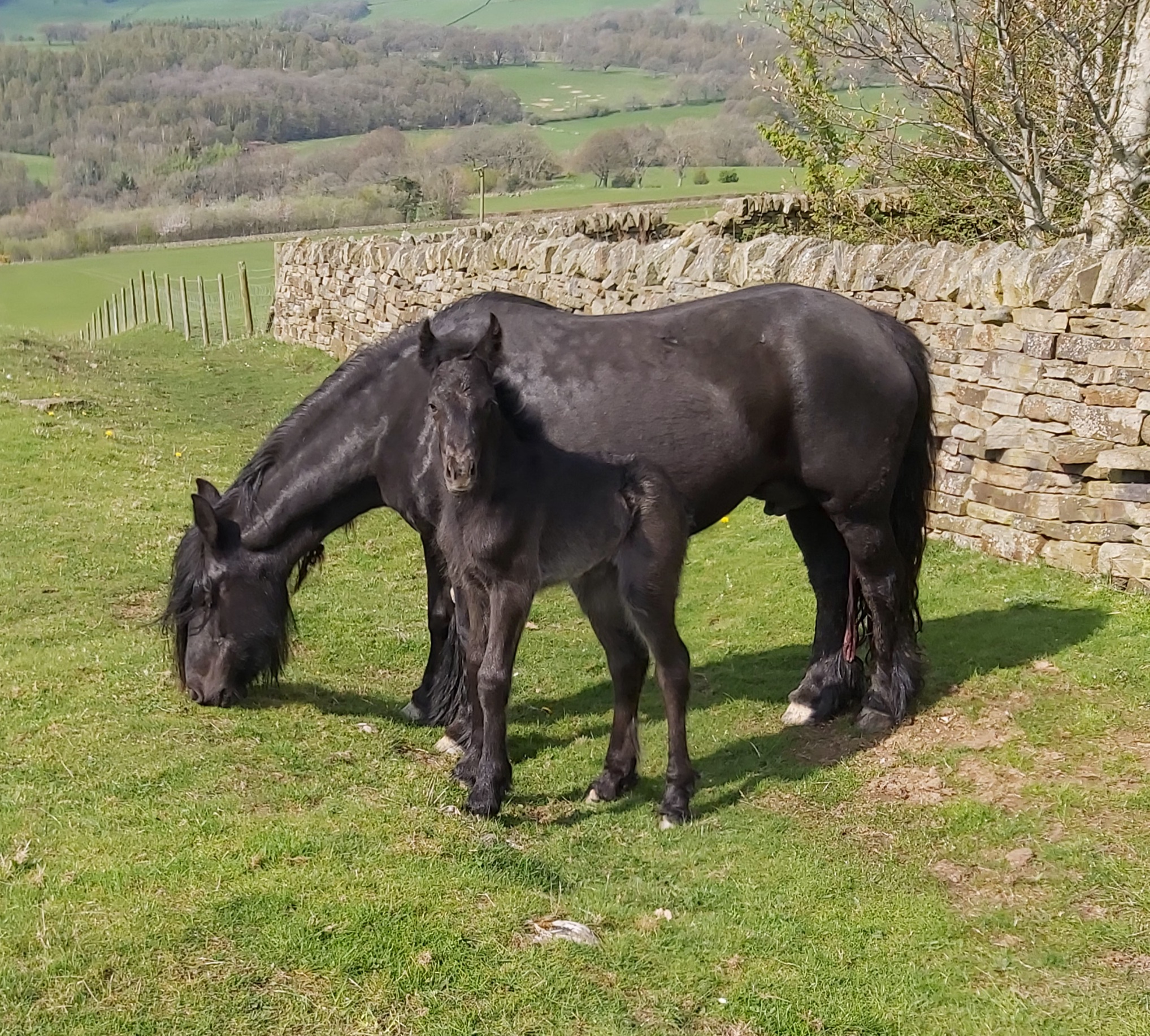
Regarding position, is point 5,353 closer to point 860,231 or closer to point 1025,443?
point 860,231

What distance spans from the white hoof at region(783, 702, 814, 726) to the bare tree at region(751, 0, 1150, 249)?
18.2 ft

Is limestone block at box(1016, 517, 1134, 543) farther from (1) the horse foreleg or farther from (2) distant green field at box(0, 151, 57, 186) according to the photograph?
(2) distant green field at box(0, 151, 57, 186)

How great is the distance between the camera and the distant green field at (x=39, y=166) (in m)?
118

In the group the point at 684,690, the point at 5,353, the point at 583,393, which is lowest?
the point at 5,353

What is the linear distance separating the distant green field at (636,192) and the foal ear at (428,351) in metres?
37.6

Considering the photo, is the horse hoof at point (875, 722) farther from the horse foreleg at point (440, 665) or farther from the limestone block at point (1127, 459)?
the limestone block at point (1127, 459)

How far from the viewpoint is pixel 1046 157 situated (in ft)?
44.2

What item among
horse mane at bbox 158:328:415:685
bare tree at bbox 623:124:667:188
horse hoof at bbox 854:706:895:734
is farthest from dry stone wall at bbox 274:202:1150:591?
bare tree at bbox 623:124:667:188

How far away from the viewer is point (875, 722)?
275 inches

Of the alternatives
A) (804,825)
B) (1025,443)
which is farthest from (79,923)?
(1025,443)

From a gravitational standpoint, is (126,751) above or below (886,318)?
below

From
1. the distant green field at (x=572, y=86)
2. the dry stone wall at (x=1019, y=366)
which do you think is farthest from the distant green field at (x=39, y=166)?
the dry stone wall at (x=1019, y=366)

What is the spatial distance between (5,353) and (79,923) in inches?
692

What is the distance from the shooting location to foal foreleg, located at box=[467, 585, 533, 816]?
5.57 meters
